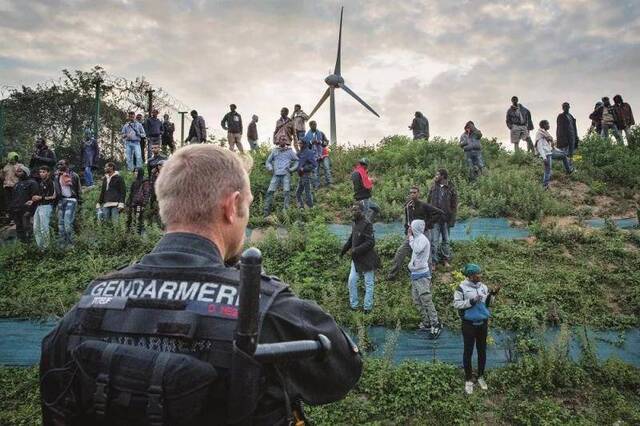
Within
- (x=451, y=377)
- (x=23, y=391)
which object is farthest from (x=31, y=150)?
(x=451, y=377)

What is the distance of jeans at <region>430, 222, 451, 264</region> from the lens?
10.3 meters

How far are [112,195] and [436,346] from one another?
28.5 feet

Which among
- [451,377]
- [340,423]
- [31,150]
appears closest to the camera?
[340,423]

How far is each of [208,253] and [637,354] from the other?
8.71 metres

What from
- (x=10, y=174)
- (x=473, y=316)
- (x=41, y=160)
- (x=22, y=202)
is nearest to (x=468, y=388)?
(x=473, y=316)

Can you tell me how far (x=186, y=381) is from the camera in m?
1.38

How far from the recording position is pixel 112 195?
38.9 ft

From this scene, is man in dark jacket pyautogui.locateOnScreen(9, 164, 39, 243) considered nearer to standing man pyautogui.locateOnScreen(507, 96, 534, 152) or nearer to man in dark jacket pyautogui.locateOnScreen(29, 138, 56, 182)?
man in dark jacket pyautogui.locateOnScreen(29, 138, 56, 182)

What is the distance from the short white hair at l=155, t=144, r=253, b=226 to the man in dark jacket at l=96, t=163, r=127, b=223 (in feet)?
35.6

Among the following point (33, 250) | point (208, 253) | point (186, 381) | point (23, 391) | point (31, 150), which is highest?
point (31, 150)

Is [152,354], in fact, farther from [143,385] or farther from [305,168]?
[305,168]

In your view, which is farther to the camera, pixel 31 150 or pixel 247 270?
pixel 31 150

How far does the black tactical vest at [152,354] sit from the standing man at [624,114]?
19.3m

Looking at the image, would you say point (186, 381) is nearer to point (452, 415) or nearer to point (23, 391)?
point (452, 415)
